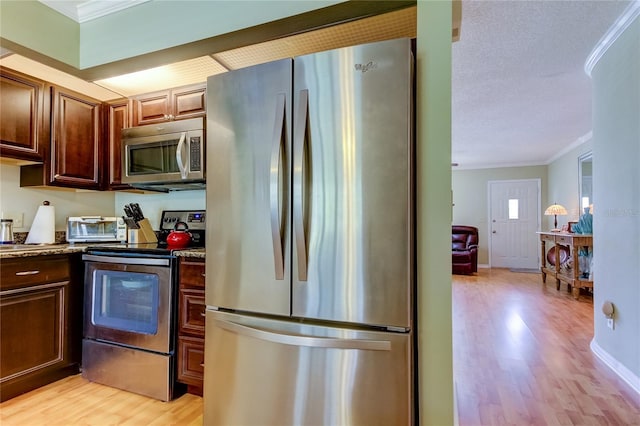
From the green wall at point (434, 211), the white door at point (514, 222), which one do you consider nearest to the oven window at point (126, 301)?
the green wall at point (434, 211)

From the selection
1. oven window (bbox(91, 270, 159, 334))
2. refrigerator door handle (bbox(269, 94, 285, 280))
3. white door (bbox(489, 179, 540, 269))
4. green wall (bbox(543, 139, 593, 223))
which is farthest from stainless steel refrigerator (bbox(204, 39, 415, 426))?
white door (bbox(489, 179, 540, 269))

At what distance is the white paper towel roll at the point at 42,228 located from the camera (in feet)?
8.34

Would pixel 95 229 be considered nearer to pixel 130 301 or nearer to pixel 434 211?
pixel 130 301

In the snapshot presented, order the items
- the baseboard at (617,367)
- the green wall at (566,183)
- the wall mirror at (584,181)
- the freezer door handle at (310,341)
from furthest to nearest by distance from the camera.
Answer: the green wall at (566,183) → the wall mirror at (584,181) → the baseboard at (617,367) → the freezer door handle at (310,341)

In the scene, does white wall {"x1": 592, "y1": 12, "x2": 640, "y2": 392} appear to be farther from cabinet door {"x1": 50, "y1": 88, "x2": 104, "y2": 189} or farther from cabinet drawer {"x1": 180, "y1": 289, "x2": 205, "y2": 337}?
cabinet door {"x1": 50, "y1": 88, "x2": 104, "y2": 189}

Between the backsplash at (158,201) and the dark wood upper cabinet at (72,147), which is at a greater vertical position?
the dark wood upper cabinet at (72,147)

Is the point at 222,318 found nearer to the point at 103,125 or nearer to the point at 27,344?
the point at 27,344

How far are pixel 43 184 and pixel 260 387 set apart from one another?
7.27ft

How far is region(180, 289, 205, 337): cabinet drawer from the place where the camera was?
6.49 feet

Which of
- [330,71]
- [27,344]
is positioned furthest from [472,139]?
[27,344]

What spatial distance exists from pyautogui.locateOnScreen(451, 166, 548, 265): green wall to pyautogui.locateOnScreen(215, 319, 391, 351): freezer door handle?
717 cm

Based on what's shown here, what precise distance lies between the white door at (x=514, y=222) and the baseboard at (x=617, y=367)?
5.18m

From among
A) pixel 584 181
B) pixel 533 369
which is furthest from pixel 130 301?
pixel 584 181

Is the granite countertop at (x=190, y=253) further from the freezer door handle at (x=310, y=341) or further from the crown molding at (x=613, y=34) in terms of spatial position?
the crown molding at (x=613, y=34)
